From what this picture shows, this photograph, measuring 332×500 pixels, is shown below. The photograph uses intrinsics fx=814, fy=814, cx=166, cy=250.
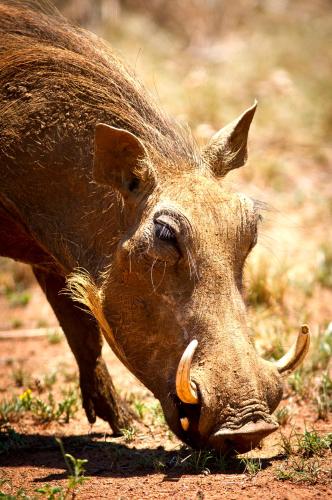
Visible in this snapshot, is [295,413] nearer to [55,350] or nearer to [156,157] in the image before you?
[156,157]

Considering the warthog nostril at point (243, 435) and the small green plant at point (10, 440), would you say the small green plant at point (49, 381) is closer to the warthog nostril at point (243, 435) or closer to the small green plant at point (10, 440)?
the small green plant at point (10, 440)

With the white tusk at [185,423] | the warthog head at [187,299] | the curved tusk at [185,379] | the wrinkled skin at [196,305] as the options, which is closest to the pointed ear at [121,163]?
the warthog head at [187,299]

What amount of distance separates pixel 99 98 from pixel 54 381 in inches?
76.4

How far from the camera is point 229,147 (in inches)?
155

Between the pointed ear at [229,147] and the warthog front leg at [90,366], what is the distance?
106 cm

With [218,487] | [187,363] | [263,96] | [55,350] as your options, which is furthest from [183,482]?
[263,96]

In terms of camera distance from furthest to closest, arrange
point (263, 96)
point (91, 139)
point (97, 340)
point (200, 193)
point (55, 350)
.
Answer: point (263, 96) → point (55, 350) → point (97, 340) → point (91, 139) → point (200, 193)

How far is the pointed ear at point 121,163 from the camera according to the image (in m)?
3.47

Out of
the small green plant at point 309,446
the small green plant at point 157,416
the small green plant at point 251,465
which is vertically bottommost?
the small green plant at point 251,465

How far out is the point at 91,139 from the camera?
3785mm

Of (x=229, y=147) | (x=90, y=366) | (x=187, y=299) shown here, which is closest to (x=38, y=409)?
(x=90, y=366)

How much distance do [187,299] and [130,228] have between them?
0.46 meters

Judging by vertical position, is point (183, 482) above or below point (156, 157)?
below

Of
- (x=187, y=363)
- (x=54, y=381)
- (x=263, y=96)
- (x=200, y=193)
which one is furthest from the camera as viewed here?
(x=263, y=96)
